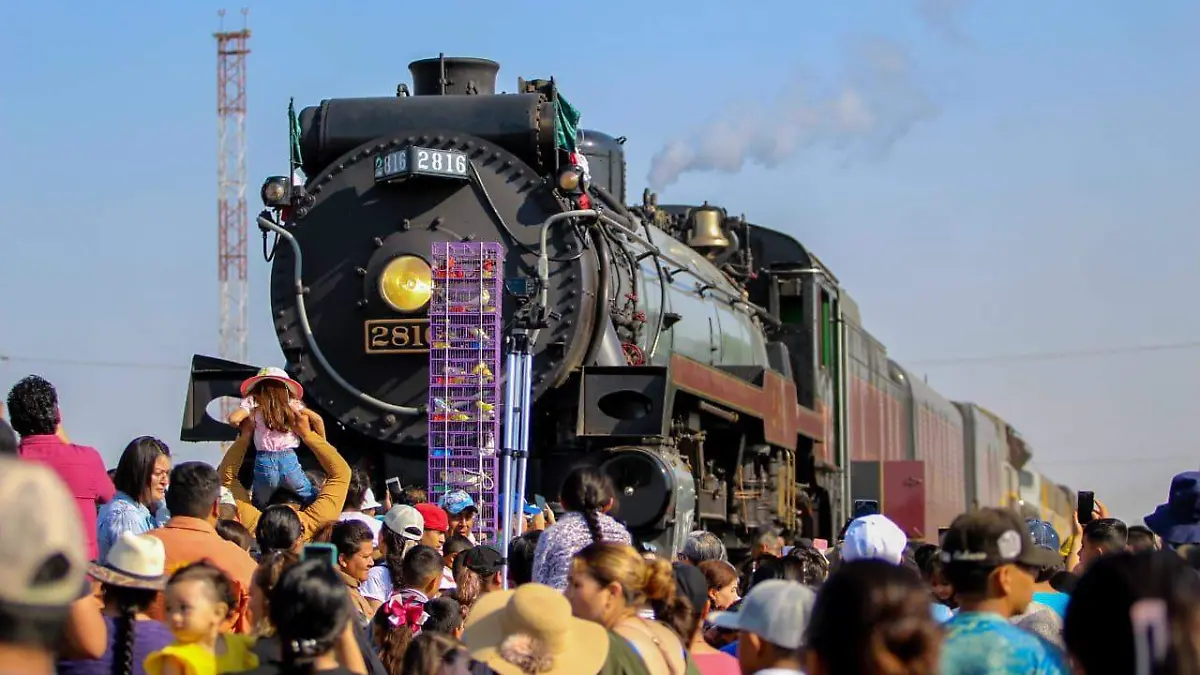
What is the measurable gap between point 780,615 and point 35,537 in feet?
7.16

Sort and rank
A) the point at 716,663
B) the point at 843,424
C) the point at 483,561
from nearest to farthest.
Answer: the point at 716,663 → the point at 483,561 → the point at 843,424

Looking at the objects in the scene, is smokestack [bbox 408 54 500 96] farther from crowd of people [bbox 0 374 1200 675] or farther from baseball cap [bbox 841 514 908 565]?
baseball cap [bbox 841 514 908 565]

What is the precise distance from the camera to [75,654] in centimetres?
427

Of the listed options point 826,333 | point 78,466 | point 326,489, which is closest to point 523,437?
point 326,489

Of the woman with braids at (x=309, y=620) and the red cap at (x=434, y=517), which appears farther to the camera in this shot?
the red cap at (x=434, y=517)

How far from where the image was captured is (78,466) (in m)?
6.23

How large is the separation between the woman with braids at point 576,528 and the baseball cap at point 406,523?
7.95 ft

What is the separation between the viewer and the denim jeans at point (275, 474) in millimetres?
8711

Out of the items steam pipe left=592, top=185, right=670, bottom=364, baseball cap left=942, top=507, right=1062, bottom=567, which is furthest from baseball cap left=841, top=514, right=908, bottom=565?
steam pipe left=592, top=185, right=670, bottom=364

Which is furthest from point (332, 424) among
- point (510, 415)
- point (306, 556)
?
point (306, 556)

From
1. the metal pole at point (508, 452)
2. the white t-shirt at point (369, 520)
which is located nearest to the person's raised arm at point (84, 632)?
the metal pole at point (508, 452)

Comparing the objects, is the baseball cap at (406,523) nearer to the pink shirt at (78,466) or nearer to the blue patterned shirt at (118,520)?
the blue patterned shirt at (118,520)

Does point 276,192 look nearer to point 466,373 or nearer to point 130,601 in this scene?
point 466,373

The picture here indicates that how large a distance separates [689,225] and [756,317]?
121 cm
